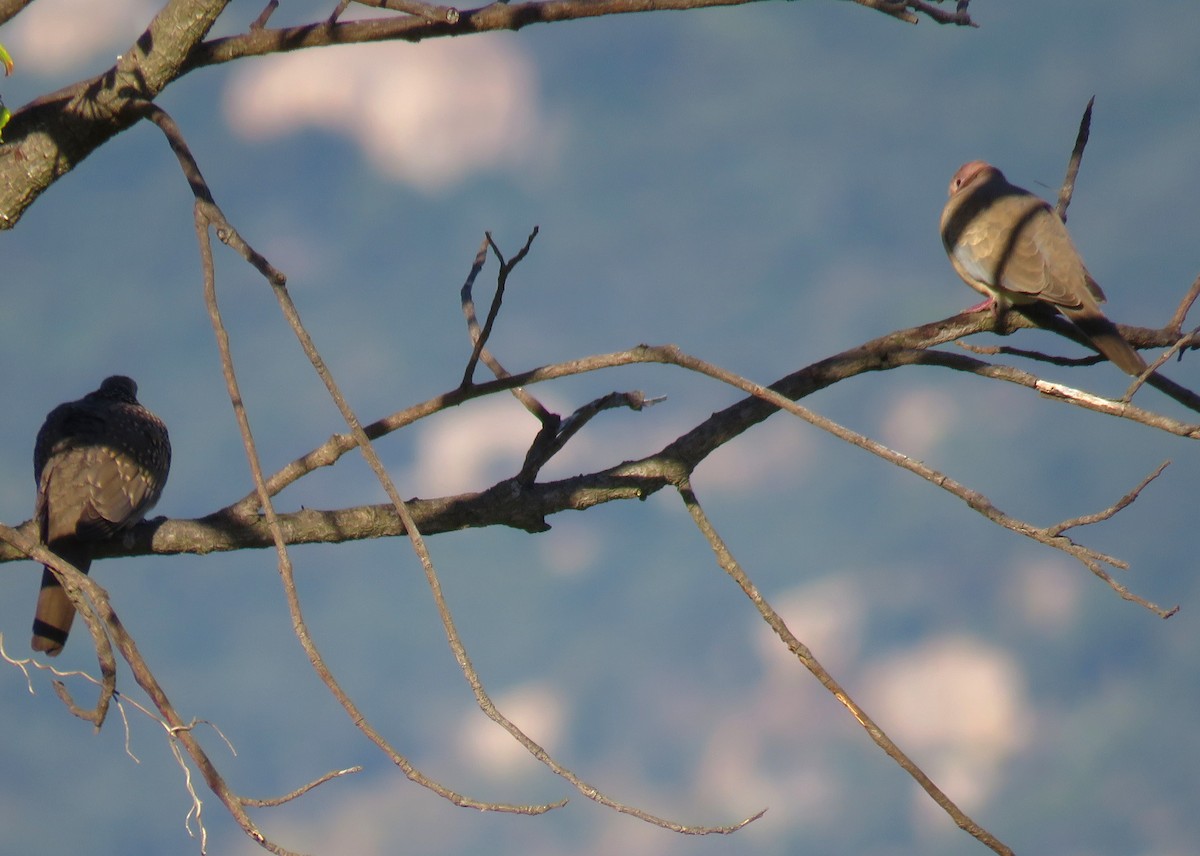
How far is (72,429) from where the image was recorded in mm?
5191

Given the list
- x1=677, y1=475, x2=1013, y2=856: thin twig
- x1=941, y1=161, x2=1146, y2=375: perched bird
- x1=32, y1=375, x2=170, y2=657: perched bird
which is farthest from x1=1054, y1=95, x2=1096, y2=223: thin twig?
x1=32, y1=375, x2=170, y2=657: perched bird

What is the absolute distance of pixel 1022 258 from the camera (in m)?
4.78

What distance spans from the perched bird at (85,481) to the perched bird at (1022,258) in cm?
340

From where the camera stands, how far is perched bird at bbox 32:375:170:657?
4.26 metres

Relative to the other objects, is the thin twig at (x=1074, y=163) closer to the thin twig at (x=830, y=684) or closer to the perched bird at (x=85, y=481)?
the thin twig at (x=830, y=684)

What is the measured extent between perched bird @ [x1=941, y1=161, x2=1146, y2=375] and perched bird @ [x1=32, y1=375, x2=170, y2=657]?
340 cm

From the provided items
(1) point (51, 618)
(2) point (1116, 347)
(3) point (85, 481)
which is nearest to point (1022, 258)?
(2) point (1116, 347)

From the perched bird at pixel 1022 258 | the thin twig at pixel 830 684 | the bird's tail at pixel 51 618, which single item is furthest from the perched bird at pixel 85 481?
the perched bird at pixel 1022 258

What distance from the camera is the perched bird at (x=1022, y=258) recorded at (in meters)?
4.18

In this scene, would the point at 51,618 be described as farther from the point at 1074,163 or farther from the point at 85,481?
the point at 1074,163

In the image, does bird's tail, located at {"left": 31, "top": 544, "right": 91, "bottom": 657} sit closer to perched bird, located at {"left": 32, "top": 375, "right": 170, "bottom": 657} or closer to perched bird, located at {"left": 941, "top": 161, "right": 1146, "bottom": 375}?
perched bird, located at {"left": 32, "top": 375, "right": 170, "bottom": 657}

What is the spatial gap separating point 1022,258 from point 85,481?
3906 mm

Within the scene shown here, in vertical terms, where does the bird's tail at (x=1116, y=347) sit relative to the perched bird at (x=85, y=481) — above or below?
above

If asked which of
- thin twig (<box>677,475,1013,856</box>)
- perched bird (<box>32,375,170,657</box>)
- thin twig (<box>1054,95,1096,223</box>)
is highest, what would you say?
thin twig (<box>1054,95,1096,223</box>)
